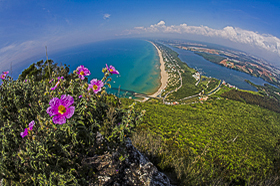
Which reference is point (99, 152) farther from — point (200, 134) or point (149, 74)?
point (149, 74)

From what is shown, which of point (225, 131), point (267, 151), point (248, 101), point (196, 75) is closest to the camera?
point (267, 151)

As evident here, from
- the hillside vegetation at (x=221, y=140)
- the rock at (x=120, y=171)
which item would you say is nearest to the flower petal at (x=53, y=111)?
the rock at (x=120, y=171)

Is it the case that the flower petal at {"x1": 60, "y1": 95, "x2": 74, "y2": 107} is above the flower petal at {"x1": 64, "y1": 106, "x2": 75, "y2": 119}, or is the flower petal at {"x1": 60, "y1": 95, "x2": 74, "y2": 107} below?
above

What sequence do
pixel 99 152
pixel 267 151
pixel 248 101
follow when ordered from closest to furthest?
pixel 99 152 → pixel 267 151 → pixel 248 101

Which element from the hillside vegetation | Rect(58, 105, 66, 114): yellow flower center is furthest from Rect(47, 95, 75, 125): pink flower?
the hillside vegetation

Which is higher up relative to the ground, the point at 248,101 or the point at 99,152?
the point at 99,152

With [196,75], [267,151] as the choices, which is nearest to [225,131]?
[267,151]

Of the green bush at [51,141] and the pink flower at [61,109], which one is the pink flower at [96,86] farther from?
the pink flower at [61,109]

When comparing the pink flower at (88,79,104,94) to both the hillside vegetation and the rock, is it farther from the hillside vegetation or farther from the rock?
the hillside vegetation
